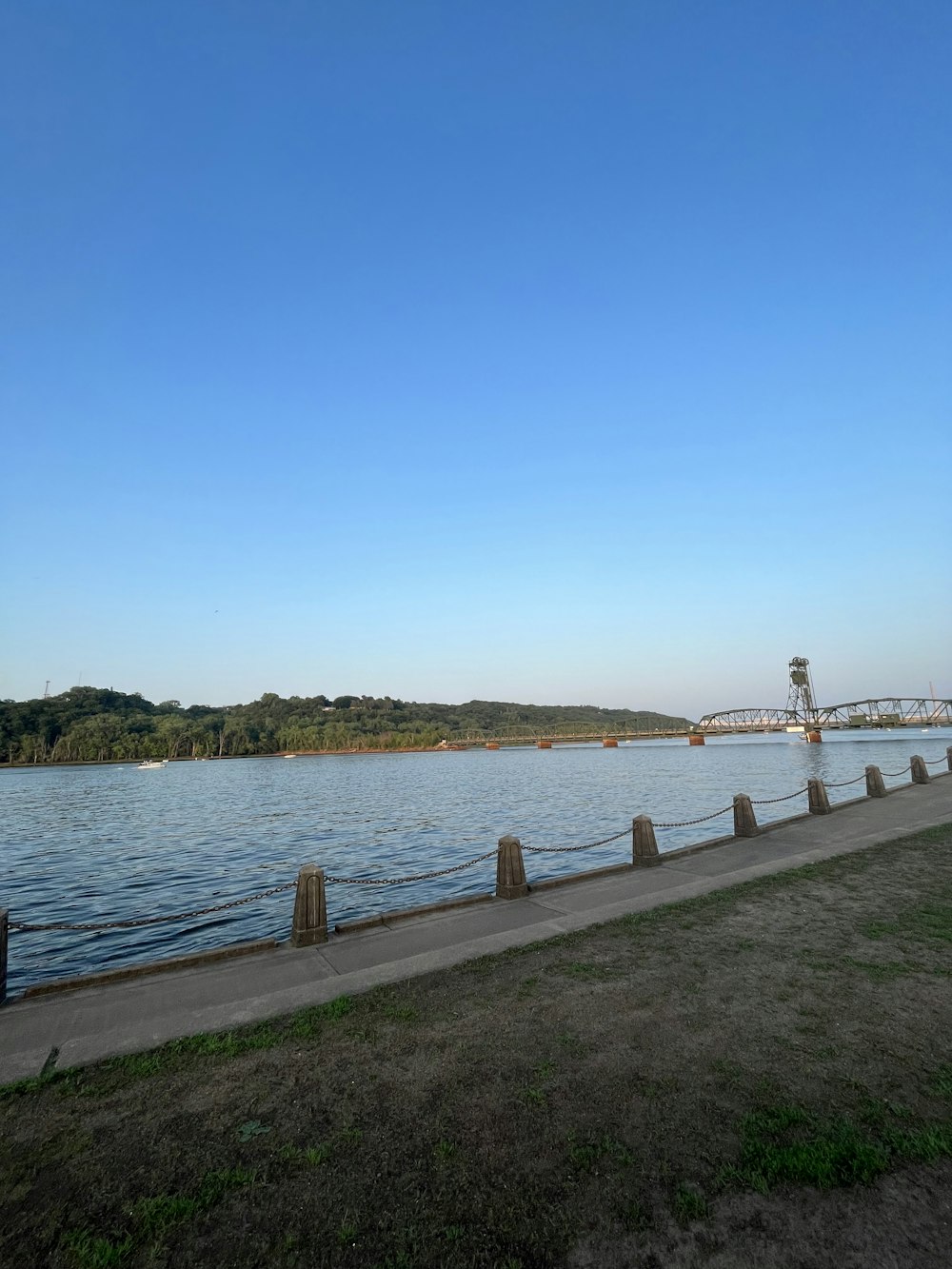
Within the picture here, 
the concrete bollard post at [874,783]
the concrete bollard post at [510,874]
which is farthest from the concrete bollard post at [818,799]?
the concrete bollard post at [510,874]

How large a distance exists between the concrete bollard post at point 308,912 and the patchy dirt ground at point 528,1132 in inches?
108

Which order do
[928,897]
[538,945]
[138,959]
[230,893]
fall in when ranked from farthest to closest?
1. [230,893]
2. [138,959]
3. [928,897]
4. [538,945]

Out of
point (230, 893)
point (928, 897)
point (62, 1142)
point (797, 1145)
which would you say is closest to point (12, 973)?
point (230, 893)

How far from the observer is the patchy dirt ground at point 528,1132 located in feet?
12.7

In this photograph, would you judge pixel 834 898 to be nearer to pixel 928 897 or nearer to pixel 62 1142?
pixel 928 897

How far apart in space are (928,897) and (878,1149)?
27.4 feet

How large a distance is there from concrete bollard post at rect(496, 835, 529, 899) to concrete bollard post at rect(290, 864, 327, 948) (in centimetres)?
376

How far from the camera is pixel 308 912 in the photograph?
1026cm

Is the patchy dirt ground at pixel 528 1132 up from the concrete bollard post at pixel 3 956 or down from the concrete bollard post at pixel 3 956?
down

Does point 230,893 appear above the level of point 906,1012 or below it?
below

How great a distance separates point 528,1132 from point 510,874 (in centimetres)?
776

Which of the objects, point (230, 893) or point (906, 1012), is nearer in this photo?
point (906, 1012)

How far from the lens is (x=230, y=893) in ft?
65.4

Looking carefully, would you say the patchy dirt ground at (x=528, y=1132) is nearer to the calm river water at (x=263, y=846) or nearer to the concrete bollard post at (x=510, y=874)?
the concrete bollard post at (x=510, y=874)
